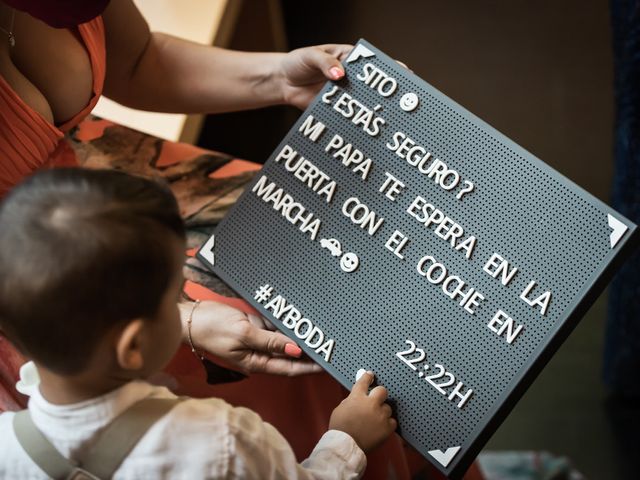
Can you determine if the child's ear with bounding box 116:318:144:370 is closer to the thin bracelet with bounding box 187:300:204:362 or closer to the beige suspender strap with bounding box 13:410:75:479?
the beige suspender strap with bounding box 13:410:75:479

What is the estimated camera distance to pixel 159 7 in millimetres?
1522

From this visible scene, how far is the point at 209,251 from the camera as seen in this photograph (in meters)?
0.97

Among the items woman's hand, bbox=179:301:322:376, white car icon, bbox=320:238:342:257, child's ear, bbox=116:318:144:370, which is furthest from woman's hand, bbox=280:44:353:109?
child's ear, bbox=116:318:144:370

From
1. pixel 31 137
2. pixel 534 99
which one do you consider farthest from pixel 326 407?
pixel 534 99

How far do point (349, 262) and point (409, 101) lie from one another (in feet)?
0.69

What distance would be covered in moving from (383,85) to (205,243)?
1.00 feet

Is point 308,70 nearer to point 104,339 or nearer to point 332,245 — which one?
point 332,245

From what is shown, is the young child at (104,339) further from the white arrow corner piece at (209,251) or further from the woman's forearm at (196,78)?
the woman's forearm at (196,78)

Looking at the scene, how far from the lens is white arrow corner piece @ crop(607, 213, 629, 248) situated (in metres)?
0.79

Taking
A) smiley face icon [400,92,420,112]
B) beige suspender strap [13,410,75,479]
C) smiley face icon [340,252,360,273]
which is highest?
smiley face icon [400,92,420,112]

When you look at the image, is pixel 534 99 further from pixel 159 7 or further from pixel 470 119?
pixel 470 119

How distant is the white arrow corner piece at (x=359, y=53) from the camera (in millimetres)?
934

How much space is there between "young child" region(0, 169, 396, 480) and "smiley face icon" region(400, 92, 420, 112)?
14.3 inches

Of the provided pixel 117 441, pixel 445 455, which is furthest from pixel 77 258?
pixel 445 455
